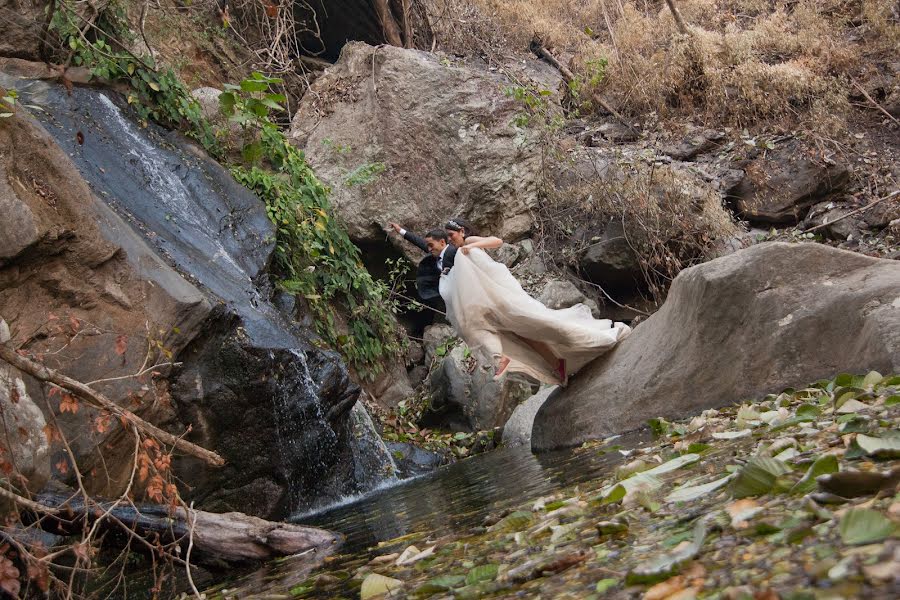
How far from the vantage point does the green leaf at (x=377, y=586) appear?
8.25ft

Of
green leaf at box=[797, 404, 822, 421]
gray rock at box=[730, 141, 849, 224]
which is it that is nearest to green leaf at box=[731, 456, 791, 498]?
green leaf at box=[797, 404, 822, 421]

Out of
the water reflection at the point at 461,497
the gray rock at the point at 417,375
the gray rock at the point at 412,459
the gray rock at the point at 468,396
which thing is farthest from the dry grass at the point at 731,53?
the water reflection at the point at 461,497

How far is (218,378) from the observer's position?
6.64 metres

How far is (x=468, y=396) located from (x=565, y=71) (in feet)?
27.6

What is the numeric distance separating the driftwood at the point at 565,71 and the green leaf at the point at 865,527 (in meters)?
13.1

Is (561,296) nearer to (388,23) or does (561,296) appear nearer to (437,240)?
(437,240)

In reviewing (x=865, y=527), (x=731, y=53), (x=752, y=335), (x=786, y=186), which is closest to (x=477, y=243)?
(x=752, y=335)

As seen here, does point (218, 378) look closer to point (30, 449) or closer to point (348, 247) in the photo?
point (30, 449)

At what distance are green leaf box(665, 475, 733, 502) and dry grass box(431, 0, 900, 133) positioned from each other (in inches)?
467

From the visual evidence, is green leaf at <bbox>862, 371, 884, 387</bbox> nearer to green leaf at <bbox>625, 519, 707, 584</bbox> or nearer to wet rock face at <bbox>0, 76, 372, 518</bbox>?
green leaf at <bbox>625, 519, 707, 584</bbox>

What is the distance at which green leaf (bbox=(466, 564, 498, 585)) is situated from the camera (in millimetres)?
2270

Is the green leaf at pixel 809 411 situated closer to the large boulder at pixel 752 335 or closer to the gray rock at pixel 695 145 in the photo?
the large boulder at pixel 752 335

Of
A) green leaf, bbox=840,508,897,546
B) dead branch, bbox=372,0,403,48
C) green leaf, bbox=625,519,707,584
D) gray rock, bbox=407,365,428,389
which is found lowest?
gray rock, bbox=407,365,428,389

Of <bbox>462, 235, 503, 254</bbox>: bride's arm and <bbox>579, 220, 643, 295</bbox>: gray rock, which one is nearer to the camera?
<bbox>462, 235, 503, 254</bbox>: bride's arm
